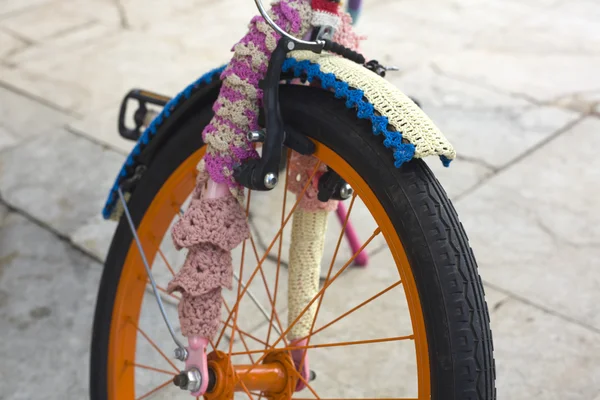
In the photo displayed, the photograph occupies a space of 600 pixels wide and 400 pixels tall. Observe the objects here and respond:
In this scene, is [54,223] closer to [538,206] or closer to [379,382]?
[379,382]

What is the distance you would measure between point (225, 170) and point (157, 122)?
0.87ft

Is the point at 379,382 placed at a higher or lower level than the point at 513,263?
lower

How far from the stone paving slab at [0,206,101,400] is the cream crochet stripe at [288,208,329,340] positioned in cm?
62

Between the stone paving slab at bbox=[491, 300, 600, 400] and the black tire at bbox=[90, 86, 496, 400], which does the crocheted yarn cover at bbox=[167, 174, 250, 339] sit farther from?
the stone paving slab at bbox=[491, 300, 600, 400]

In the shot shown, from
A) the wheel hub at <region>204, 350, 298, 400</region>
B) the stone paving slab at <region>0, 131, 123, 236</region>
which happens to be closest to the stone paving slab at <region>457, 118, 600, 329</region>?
the wheel hub at <region>204, 350, 298, 400</region>

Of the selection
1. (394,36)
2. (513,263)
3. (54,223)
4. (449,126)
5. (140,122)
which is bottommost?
(54,223)

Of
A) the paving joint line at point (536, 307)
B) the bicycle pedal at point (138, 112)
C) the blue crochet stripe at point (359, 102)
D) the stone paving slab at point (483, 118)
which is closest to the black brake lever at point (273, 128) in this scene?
the blue crochet stripe at point (359, 102)

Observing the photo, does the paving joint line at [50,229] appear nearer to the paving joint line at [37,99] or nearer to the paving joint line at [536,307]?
the paving joint line at [37,99]

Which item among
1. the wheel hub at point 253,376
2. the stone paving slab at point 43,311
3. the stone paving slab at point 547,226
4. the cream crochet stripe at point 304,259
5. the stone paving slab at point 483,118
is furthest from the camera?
the stone paving slab at point 483,118

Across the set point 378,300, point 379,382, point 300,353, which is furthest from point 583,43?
point 300,353

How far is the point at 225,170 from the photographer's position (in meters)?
1.17

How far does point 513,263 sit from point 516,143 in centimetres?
68

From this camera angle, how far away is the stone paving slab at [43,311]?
1801 mm

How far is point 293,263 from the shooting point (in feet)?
4.82
